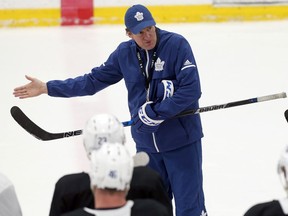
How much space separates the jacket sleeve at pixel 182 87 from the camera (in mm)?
3129

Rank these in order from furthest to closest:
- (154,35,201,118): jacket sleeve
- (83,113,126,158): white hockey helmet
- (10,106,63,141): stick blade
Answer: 1. (10,106,63,141): stick blade
2. (154,35,201,118): jacket sleeve
3. (83,113,126,158): white hockey helmet

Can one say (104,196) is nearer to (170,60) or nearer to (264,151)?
(170,60)

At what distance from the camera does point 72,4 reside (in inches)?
336

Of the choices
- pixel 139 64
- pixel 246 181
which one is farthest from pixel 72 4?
pixel 139 64

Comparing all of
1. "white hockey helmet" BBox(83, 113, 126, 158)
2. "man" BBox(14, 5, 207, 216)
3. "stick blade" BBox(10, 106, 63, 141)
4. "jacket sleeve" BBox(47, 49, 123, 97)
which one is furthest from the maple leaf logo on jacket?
"white hockey helmet" BBox(83, 113, 126, 158)

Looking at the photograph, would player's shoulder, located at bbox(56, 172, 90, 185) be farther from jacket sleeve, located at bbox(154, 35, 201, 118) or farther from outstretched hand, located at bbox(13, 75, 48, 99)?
outstretched hand, located at bbox(13, 75, 48, 99)

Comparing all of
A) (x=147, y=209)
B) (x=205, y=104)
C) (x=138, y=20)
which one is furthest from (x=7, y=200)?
(x=205, y=104)

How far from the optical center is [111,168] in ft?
6.15

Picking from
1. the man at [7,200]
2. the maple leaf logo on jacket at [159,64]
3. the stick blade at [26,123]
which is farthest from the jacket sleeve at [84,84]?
the man at [7,200]

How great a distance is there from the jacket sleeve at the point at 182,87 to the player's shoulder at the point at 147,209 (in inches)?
44.8

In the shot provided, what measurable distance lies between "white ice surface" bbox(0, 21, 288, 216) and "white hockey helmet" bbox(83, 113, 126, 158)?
5.71ft

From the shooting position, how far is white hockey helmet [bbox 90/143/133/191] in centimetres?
187

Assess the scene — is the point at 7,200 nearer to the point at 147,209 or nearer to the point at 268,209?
the point at 147,209

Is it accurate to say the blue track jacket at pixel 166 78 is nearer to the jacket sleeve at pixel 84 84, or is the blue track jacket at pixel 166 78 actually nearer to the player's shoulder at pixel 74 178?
the jacket sleeve at pixel 84 84
